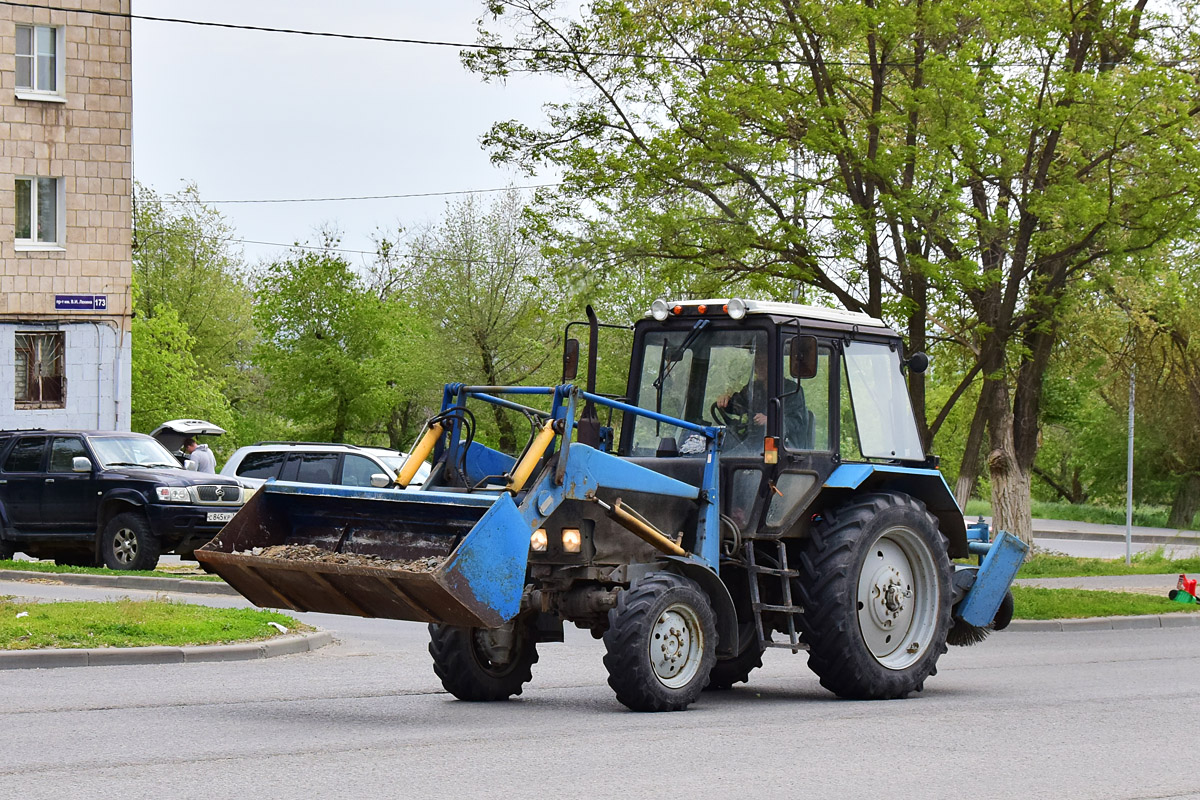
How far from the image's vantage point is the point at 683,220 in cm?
2262

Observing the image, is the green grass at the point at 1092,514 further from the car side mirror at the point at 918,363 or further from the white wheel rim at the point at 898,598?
the white wheel rim at the point at 898,598

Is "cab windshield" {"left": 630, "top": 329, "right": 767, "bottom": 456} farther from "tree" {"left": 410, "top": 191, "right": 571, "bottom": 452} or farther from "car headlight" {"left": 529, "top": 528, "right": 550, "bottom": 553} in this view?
"tree" {"left": 410, "top": 191, "right": 571, "bottom": 452}

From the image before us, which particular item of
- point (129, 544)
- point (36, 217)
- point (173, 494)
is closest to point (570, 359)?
point (173, 494)

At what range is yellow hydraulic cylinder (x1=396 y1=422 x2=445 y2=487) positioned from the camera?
10047 millimetres

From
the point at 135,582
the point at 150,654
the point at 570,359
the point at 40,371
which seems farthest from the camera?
the point at 40,371

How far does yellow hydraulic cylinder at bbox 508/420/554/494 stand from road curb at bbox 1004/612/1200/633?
32.3ft

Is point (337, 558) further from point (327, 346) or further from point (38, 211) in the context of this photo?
point (327, 346)

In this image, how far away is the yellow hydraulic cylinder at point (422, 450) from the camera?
10.0m

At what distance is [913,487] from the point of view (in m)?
12.0

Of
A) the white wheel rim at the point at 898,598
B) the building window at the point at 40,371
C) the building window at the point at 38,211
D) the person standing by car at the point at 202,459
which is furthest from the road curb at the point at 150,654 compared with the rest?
the building window at the point at 38,211

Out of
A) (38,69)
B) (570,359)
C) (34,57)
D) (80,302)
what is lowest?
(570,359)

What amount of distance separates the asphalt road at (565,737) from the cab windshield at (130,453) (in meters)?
10.3

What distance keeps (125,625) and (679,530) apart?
574 centimetres

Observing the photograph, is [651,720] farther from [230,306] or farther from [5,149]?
[230,306]
